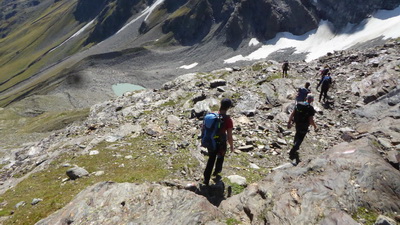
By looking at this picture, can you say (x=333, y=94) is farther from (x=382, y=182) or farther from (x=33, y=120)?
(x=33, y=120)

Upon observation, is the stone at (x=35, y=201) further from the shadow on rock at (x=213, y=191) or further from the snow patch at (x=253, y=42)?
the snow patch at (x=253, y=42)

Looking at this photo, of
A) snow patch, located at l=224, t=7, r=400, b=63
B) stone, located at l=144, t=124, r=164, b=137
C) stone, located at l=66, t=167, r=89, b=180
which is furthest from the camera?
snow patch, located at l=224, t=7, r=400, b=63

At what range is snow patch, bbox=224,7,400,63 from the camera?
95944mm

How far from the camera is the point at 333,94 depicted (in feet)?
75.7

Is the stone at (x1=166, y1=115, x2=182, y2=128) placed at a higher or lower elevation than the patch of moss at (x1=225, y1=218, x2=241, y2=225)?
lower

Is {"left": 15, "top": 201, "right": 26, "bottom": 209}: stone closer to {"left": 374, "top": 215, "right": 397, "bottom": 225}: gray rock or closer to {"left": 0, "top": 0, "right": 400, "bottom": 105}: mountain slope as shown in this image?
{"left": 374, "top": 215, "right": 397, "bottom": 225}: gray rock

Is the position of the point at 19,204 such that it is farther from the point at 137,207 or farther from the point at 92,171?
the point at 137,207

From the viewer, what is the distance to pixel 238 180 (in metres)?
10.5

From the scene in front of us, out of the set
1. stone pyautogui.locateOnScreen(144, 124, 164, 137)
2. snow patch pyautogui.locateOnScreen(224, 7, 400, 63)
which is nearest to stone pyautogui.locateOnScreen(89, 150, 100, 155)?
stone pyautogui.locateOnScreen(144, 124, 164, 137)

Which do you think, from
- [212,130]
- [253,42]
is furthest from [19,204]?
[253,42]

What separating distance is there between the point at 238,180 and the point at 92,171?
779 cm

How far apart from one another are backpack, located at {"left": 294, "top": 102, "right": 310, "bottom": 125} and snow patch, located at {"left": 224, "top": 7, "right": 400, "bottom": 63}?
97.0 metres

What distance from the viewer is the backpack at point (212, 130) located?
874 centimetres

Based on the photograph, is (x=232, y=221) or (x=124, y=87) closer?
(x=232, y=221)
